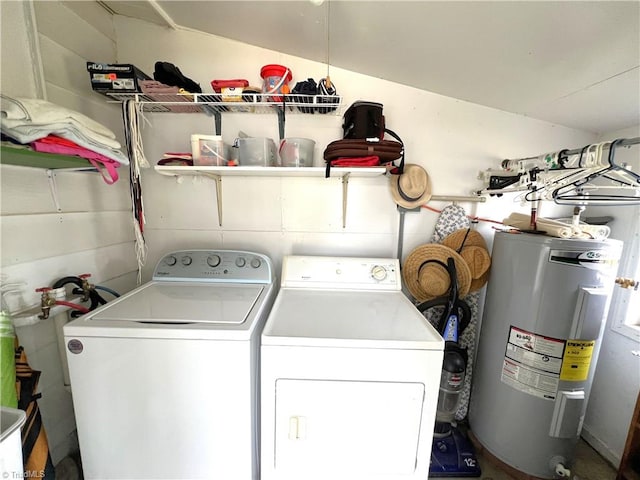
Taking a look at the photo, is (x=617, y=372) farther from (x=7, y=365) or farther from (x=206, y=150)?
(x=7, y=365)

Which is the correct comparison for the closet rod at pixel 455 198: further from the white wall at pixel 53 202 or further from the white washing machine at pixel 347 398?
the white wall at pixel 53 202

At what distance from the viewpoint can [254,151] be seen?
57.6 inches

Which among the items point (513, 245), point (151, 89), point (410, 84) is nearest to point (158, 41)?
point (151, 89)

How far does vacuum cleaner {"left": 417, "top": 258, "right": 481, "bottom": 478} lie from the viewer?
4.91 feet

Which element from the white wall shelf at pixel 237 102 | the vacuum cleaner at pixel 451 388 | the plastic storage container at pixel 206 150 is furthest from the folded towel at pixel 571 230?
the plastic storage container at pixel 206 150

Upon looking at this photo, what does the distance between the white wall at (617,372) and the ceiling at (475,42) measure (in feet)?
1.59

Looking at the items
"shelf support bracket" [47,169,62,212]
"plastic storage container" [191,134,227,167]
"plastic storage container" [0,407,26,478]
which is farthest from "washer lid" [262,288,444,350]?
"shelf support bracket" [47,169,62,212]

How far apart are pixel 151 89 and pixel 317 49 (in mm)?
932

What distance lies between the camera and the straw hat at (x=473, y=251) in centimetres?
164

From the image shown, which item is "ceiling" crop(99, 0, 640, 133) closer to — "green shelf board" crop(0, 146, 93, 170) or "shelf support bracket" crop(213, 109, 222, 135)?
"shelf support bracket" crop(213, 109, 222, 135)

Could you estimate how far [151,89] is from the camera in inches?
52.6

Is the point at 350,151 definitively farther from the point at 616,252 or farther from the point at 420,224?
the point at 616,252

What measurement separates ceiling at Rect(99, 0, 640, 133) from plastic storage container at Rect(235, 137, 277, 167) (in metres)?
0.60

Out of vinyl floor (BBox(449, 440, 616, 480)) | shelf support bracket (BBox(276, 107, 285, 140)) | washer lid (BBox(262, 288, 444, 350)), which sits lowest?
vinyl floor (BBox(449, 440, 616, 480))
